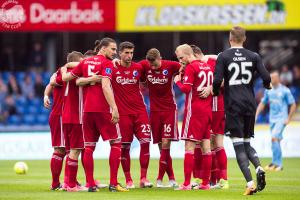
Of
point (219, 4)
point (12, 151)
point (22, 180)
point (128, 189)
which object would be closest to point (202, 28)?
point (219, 4)

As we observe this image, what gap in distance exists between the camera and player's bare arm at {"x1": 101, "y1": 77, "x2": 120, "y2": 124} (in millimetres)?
13844

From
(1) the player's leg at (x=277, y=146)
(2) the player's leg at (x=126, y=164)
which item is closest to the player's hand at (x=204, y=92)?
(2) the player's leg at (x=126, y=164)

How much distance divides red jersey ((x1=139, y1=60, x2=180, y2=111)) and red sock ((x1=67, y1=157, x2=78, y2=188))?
186cm

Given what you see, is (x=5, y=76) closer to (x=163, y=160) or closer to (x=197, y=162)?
(x=163, y=160)

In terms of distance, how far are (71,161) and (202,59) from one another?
8.98ft

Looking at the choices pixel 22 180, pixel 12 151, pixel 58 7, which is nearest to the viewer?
pixel 22 180

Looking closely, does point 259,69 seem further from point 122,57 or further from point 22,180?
point 22,180

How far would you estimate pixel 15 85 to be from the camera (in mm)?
30516

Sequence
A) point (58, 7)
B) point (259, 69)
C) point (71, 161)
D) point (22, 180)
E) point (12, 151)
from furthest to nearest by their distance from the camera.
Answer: point (58, 7), point (12, 151), point (22, 180), point (71, 161), point (259, 69)

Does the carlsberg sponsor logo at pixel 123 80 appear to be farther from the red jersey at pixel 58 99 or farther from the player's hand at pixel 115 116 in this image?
the player's hand at pixel 115 116

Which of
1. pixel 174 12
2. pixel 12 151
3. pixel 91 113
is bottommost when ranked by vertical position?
pixel 12 151

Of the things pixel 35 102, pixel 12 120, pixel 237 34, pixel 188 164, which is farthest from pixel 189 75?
pixel 35 102

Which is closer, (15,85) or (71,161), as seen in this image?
(71,161)

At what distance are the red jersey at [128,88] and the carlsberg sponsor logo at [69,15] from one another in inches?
582
